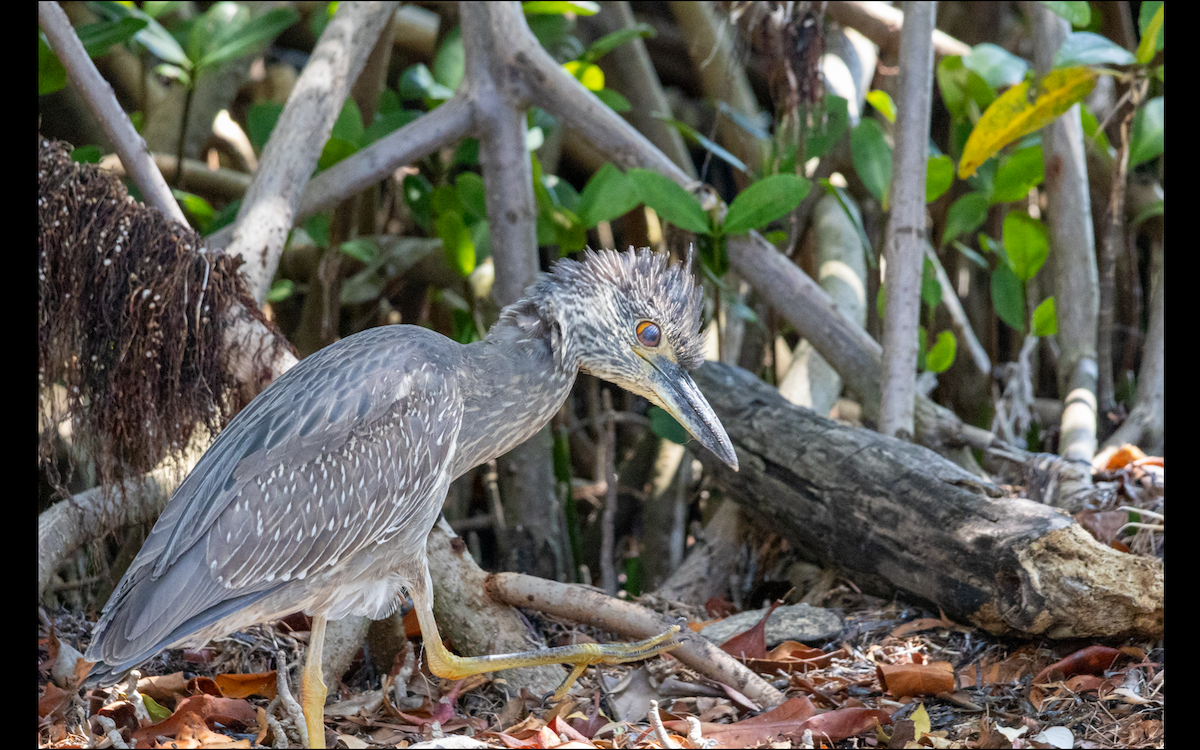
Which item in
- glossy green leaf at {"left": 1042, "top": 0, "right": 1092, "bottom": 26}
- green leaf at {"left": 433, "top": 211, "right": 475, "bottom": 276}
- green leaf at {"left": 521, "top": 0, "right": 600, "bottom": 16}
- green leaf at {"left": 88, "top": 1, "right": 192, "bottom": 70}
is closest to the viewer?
glossy green leaf at {"left": 1042, "top": 0, "right": 1092, "bottom": 26}

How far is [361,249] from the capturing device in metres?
4.38

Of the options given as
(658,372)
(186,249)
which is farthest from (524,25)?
(658,372)

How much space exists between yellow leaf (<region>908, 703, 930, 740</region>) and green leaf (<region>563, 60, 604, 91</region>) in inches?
119

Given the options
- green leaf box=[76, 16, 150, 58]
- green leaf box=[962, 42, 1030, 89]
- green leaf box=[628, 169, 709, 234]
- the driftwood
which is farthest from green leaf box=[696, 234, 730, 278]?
green leaf box=[76, 16, 150, 58]

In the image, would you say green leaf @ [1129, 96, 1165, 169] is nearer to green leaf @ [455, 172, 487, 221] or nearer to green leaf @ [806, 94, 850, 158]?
green leaf @ [806, 94, 850, 158]

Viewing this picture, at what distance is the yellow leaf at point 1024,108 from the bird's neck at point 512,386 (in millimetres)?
2122

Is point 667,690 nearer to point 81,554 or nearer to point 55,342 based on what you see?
point 55,342

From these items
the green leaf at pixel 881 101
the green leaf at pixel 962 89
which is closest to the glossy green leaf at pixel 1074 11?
the green leaf at pixel 962 89

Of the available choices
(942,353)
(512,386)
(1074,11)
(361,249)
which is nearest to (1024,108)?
(1074,11)

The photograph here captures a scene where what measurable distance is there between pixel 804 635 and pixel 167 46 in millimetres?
3321

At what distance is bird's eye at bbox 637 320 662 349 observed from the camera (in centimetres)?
216

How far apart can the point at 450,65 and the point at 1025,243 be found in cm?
276

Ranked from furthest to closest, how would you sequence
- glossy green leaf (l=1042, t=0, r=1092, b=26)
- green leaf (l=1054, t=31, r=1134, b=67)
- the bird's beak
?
glossy green leaf (l=1042, t=0, r=1092, b=26) < green leaf (l=1054, t=31, r=1134, b=67) < the bird's beak

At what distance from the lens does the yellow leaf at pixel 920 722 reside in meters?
2.05
